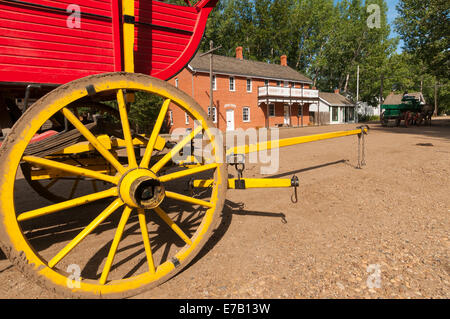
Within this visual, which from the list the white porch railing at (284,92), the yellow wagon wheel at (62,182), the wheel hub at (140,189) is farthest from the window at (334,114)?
the wheel hub at (140,189)

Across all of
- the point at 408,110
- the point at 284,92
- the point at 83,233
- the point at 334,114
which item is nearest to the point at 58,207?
the point at 83,233

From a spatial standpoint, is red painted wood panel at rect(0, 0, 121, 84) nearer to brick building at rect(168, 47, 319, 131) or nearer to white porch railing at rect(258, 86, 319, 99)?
brick building at rect(168, 47, 319, 131)

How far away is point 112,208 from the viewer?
6.95ft

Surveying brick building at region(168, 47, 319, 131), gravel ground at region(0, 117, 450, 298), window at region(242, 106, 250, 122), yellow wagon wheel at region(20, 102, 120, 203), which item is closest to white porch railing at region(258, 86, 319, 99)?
brick building at region(168, 47, 319, 131)

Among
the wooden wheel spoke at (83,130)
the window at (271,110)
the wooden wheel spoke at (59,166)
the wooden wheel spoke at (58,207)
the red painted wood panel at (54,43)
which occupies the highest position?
the window at (271,110)

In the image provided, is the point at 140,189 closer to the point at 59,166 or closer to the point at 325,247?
the point at 59,166

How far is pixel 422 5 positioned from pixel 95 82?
2878 cm

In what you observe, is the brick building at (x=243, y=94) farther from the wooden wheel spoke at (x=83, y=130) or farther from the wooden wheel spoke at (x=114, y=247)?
the wooden wheel spoke at (x=114, y=247)

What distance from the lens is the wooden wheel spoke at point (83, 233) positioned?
183 cm

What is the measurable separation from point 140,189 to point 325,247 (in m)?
2.19

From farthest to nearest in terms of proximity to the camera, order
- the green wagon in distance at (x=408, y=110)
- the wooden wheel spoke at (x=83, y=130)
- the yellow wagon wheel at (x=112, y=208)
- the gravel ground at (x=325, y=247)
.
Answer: the green wagon in distance at (x=408, y=110) < the gravel ground at (x=325, y=247) < the wooden wheel spoke at (x=83, y=130) < the yellow wagon wheel at (x=112, y=208)

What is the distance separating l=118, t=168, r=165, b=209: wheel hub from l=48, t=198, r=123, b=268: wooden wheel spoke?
132 mm

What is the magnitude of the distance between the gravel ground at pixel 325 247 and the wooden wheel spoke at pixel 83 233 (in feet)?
2.34
